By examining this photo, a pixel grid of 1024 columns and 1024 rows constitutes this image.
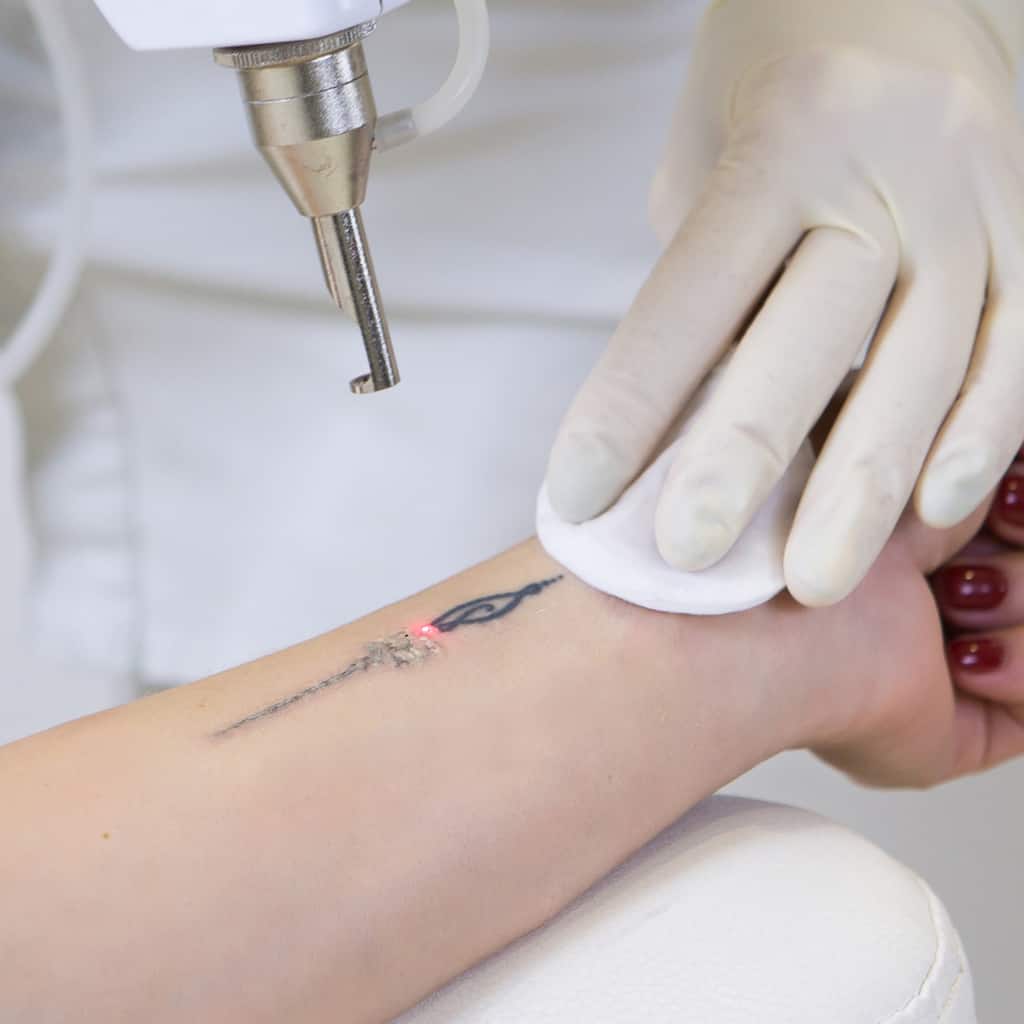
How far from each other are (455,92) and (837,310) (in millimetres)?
298

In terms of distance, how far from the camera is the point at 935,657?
87cm

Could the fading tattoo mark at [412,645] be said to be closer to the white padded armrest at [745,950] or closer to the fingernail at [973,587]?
the white padded armrest at [745,950]

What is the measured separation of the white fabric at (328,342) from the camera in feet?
3.82

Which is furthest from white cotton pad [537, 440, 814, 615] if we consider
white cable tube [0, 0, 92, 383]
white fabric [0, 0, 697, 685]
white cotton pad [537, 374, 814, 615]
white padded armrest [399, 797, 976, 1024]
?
white cable tube [0, 0, 92, 383]

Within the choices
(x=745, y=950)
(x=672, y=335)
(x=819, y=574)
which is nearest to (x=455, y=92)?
(x=672, y=335)

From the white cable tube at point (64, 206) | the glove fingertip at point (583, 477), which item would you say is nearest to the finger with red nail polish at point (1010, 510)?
the glove fingertip at point (583, 477)

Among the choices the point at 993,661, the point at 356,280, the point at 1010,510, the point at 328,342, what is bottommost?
the point at 993,661

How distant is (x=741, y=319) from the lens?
2.80ft

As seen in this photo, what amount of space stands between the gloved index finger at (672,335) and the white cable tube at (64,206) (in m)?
0.53

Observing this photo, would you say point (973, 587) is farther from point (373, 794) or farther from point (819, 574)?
point (373, 794)

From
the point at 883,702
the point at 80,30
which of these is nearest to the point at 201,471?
the point at 80,30

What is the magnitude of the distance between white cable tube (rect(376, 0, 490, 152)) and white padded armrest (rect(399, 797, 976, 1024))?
42 cm

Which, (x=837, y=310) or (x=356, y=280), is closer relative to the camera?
(x=356, y=280)

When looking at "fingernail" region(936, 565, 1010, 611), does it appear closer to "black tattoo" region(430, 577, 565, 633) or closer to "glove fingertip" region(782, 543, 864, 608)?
"glove fingertip" region(782, 543, 864, 608)
